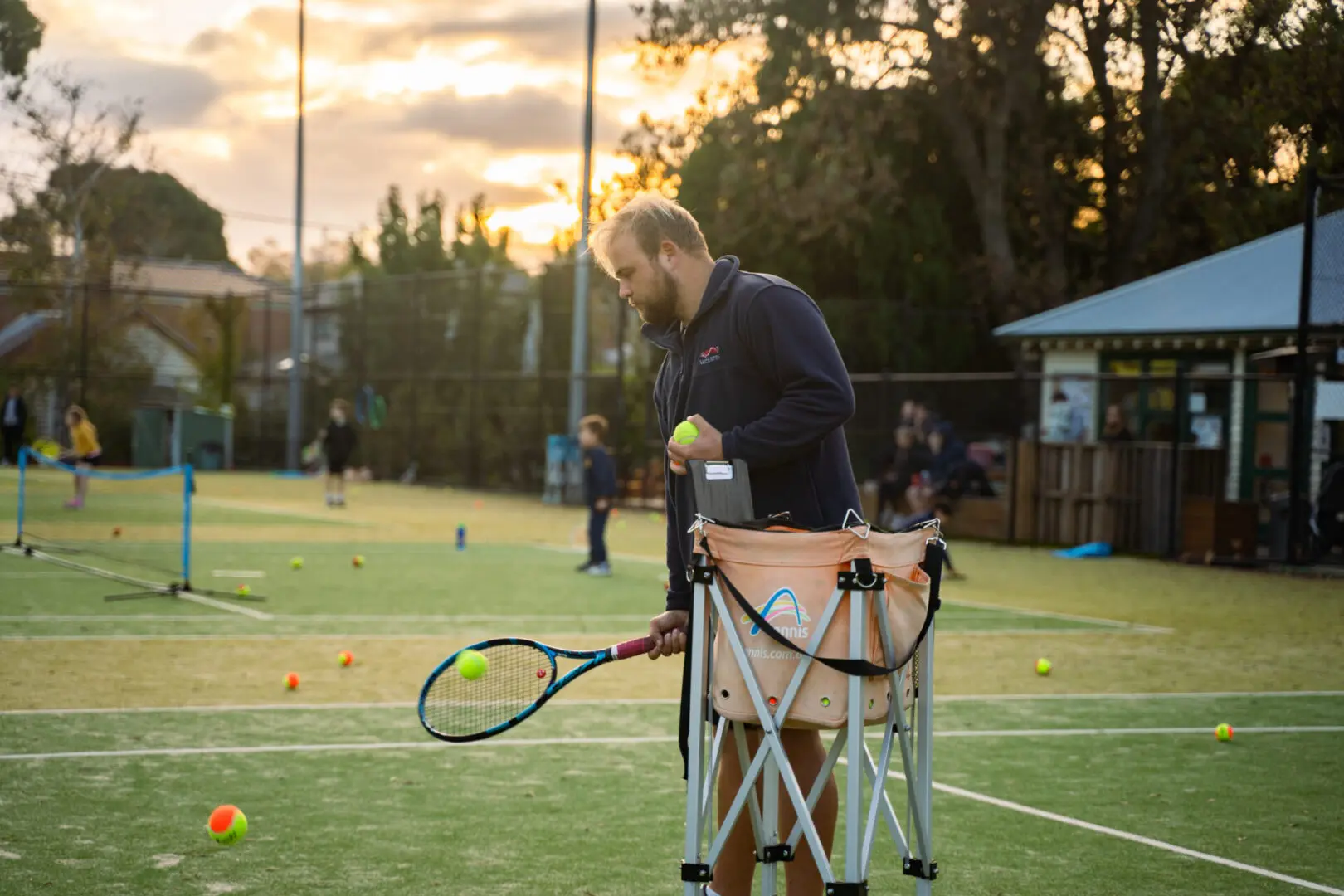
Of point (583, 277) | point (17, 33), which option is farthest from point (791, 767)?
point (583, 277)

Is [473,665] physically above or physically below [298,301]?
below

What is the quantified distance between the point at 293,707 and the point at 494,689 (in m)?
3.90

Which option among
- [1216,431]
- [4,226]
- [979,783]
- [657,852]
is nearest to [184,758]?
[657,852]

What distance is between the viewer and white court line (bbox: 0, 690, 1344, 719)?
8.28 meters

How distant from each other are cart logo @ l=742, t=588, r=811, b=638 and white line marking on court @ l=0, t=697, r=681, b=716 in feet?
16.8

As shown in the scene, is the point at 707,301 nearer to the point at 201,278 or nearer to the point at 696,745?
the point at 696,745

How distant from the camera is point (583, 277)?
2972 centimetres

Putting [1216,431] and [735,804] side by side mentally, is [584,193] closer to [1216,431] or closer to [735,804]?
[1216,431]

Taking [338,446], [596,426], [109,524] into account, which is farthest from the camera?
[338,446]

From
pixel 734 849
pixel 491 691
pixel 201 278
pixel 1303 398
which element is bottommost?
pixel 734 849

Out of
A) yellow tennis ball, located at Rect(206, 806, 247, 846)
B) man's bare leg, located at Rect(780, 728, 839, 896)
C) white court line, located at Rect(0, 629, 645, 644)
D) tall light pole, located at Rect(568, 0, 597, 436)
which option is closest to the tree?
white court line, located at Rect(0, 629, 645, 644)

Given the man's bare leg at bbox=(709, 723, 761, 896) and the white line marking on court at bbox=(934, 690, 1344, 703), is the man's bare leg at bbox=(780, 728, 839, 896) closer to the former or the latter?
the man's bare leg at bbox=(709, 723, 761, 896)

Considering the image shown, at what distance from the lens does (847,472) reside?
14.3 ft

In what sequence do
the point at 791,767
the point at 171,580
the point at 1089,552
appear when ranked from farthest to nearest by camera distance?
the point at 1089,552, the point at 171,580, the point at 791,767
